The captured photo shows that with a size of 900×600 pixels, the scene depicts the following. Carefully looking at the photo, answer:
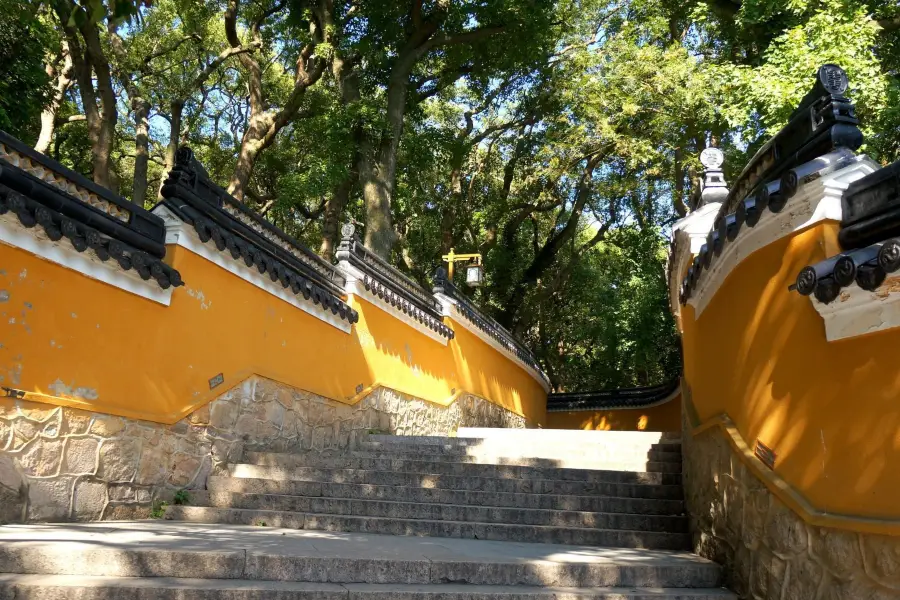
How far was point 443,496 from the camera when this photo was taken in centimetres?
592

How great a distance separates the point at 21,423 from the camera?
4.35 m

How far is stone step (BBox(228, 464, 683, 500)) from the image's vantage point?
240 inches

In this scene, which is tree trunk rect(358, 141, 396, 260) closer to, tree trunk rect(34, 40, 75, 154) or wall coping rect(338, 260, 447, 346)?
wall coping rect(338, 260, 447, 346)

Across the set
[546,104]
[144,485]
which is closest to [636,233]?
[546,104]

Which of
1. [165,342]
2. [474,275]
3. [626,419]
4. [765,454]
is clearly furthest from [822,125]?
[626,419]

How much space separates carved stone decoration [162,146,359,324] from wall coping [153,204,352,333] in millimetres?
48

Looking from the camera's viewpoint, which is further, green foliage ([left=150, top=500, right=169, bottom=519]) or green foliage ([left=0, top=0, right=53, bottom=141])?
green foliage ([left=0, top=0, right=53, bottom=141])

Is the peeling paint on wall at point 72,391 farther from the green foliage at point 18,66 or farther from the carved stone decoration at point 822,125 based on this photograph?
the green foliage at point 18,66

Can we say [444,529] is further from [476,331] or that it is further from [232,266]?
[476,331]

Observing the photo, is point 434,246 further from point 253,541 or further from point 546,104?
point 253,541

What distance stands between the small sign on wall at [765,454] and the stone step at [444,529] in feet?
5.45

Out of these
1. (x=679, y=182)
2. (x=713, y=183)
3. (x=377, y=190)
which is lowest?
(x=713, y=183)

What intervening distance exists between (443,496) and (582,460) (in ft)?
6.60

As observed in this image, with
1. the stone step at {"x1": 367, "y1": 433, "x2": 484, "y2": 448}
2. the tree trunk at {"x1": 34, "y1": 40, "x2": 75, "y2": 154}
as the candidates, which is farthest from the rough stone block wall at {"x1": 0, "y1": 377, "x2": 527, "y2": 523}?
the tree trunk at {"x1": 34, "y1": 40, "x2": 75, "y2": 154}
